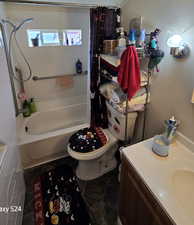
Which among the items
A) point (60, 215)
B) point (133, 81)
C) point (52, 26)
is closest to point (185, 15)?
point (133, 81)

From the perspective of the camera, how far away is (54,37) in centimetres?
214

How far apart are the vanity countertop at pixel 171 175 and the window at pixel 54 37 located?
181cm

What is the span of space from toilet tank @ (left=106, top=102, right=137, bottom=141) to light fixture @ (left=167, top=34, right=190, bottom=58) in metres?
0.65

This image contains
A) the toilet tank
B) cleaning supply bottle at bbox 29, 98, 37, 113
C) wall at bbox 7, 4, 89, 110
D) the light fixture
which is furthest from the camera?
cleaning supply bottle at bbox 29, 98, 37, 113

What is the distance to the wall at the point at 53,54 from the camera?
1949mm

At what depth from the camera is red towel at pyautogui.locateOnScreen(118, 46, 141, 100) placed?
113 cm

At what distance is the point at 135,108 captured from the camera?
1451 mm

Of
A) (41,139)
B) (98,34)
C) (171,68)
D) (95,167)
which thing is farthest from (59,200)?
(98,34)

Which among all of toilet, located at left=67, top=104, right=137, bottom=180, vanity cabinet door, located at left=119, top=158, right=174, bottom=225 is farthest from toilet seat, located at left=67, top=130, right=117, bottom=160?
vanity cabinet door, located at left=119, top=158, right=174, bottom=225

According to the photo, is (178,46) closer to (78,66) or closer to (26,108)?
(78,66)

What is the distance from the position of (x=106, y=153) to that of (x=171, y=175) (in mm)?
929

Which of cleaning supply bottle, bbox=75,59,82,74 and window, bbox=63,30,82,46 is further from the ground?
window, bbox=63,30,82,46

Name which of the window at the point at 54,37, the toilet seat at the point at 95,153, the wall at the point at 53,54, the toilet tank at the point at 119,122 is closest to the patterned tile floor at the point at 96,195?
the toilet seat at the point at 95,153

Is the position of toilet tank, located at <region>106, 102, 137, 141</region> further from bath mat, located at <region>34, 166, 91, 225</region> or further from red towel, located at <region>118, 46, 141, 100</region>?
bath mat, located at <region>34, 166, 91, 225</region>
